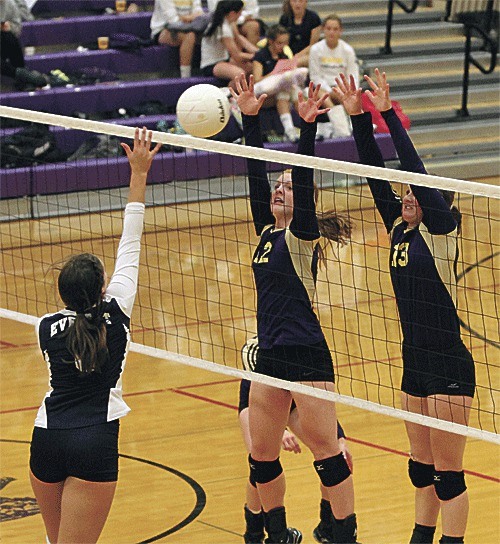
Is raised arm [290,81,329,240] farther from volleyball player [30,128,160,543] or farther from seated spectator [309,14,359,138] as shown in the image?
seated spectator [309,14,359,138]

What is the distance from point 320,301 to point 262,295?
209 inches

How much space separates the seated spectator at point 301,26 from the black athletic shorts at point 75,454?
12.4 metres

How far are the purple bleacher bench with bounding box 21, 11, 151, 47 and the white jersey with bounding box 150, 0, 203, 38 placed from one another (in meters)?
0.45

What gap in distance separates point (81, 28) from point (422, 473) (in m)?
12.6

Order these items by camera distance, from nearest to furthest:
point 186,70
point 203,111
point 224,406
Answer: point 203,111 < point 224,406 < point 186,70

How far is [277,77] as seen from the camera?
1616 cm

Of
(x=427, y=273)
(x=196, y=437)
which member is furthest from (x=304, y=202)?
(x=196, y=437)

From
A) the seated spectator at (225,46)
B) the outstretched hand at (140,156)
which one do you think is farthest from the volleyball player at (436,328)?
the seated spectator at (225,46)

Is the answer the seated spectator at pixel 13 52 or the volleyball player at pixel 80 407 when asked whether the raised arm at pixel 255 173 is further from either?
the seated spectator at pixel 13 52

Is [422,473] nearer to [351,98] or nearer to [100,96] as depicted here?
[351,98]

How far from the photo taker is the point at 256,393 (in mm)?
6289

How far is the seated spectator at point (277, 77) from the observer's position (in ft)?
53.0

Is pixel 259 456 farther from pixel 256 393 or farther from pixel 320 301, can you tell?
pixel 320 301

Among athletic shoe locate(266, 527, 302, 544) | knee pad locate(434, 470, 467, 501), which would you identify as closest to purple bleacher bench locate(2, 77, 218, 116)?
athletic shoe locate(266, 527, 302, 544)
